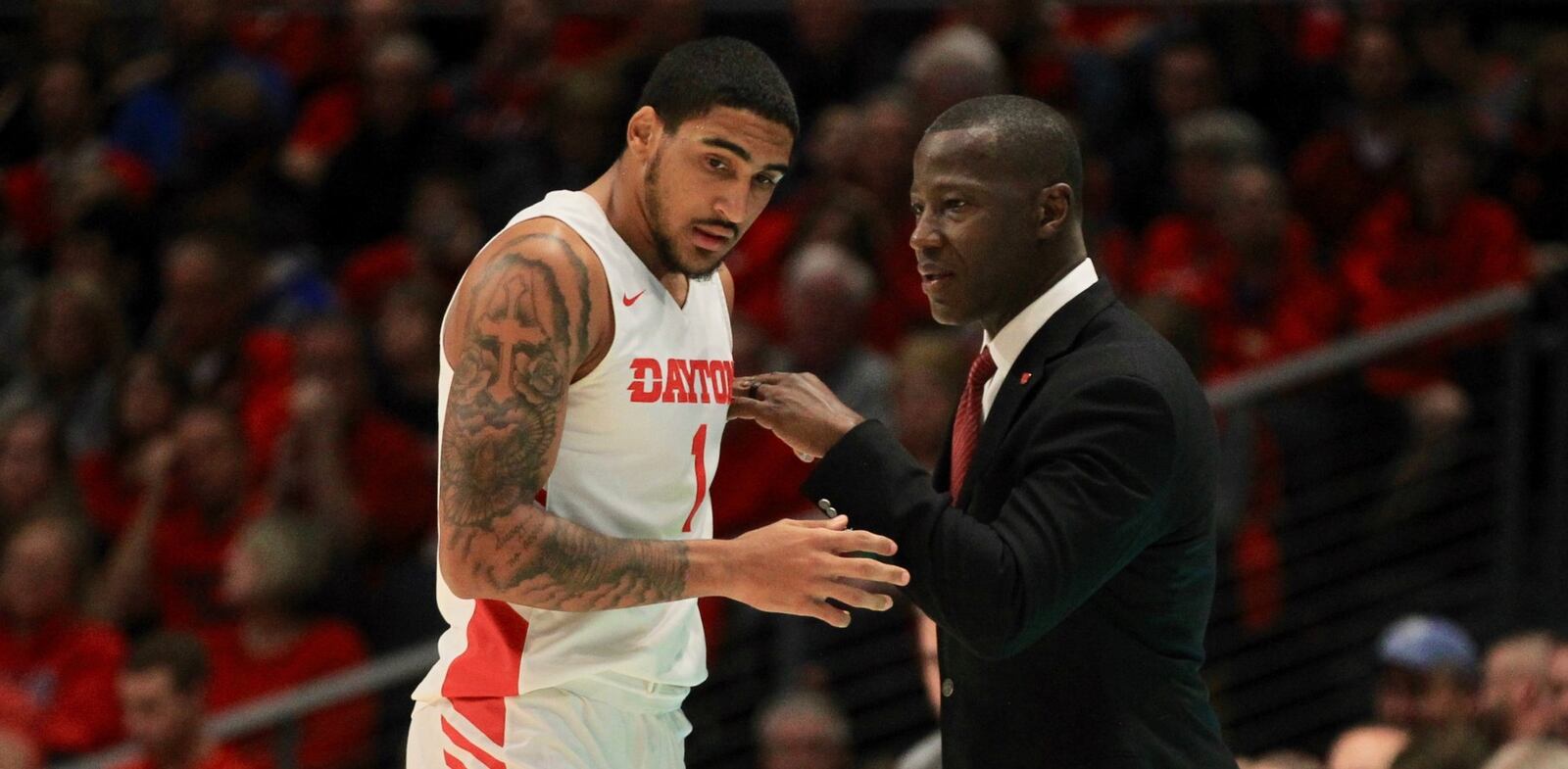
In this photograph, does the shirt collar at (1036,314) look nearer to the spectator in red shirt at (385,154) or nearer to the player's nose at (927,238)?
the player's nose at (927,238)

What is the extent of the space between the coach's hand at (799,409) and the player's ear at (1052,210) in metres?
0.46

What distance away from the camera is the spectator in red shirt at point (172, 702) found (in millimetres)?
6500

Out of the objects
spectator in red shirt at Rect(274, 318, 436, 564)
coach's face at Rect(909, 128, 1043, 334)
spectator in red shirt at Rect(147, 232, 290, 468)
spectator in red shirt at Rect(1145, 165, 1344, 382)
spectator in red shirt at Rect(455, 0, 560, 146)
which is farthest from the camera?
spectator in red shirt at Rect(455, 0, 560, 146)

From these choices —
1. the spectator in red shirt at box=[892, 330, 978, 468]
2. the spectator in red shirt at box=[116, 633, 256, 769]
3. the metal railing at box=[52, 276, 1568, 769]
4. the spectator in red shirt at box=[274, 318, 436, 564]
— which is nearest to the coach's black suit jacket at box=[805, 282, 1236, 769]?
the spectator in red shirt at box=[892, 330, 978, 468]

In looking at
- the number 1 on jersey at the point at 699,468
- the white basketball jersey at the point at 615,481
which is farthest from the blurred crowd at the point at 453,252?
the white basketball jersey at the point at 615,481

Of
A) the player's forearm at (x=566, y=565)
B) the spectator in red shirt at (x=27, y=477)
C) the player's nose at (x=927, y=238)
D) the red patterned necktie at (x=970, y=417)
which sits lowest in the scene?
the spectator in red shirt at (x=27, y=477)

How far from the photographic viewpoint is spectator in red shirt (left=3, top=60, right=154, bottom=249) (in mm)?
9312

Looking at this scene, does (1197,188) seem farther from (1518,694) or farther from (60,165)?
(60,165)

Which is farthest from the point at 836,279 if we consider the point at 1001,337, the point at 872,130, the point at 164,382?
the point at 1001,337

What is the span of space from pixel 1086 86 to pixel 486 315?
17.8ft

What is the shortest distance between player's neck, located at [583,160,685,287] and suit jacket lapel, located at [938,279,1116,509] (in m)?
0.69

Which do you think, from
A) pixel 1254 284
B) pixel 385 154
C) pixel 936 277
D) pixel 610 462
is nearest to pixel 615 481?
pixel 610 462

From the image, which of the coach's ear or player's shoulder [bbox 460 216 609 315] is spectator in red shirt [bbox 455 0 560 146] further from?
player's shoulder [bbox 460 216 609 315]

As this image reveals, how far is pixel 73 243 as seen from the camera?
9.02m
